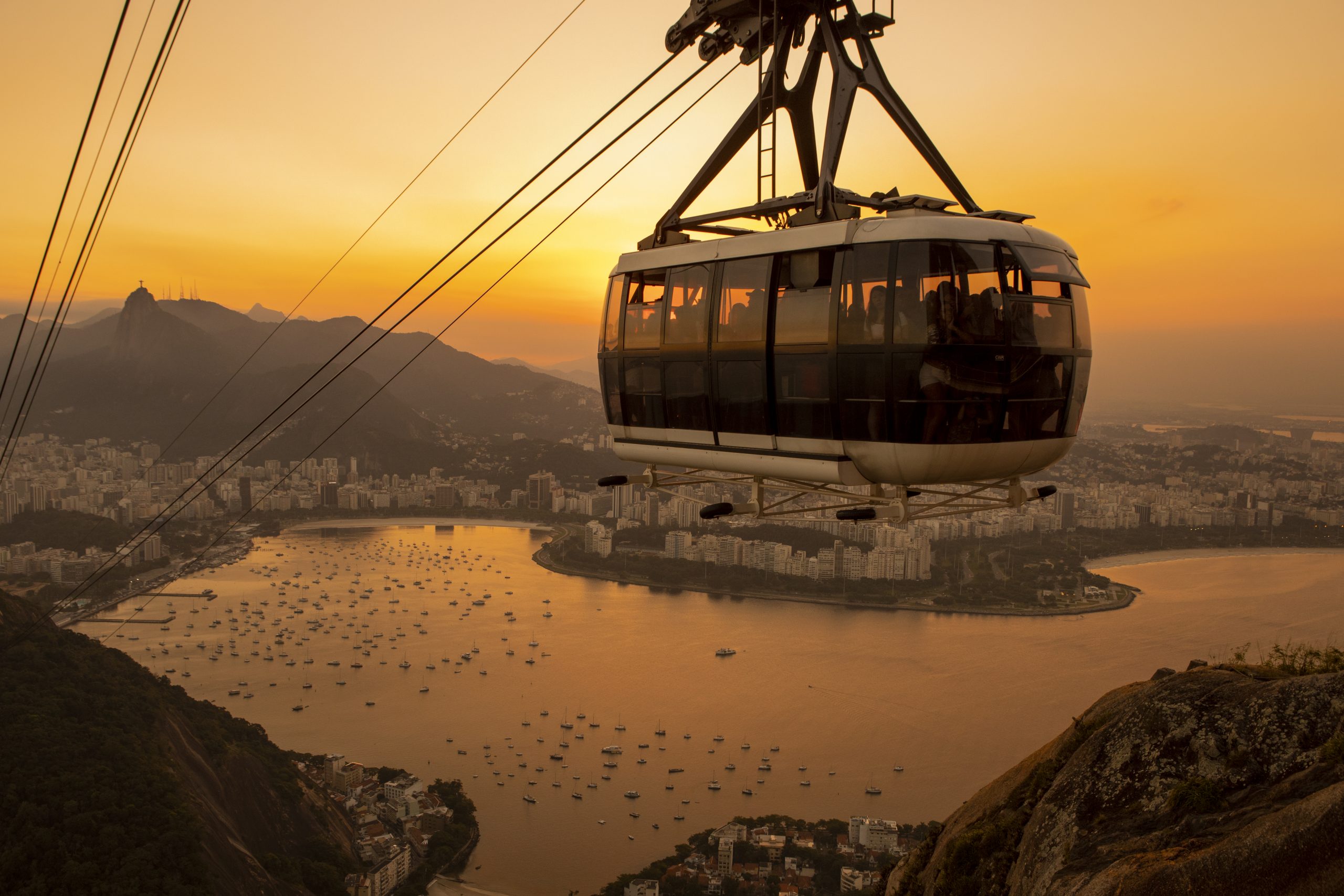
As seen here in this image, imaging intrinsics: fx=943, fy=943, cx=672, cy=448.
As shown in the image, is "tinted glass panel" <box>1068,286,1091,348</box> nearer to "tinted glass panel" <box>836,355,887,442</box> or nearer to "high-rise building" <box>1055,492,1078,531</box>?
"tinted glass panel" <box>836,355,887,442</box>

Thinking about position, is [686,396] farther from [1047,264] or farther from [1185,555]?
[1185,555]

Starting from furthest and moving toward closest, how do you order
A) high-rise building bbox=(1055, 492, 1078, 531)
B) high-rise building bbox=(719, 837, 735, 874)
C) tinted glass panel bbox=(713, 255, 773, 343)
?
high-rise building bbox=(1055, 492, 1078, 531)
high-rise building bbox=(719, 837, 735, 874)
tinted glass panel bbox=(713, 255, 773, 343)

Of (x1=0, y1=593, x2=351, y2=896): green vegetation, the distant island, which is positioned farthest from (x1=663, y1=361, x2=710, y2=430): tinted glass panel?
the distant island

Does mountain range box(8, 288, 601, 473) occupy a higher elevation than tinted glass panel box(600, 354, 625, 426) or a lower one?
higher

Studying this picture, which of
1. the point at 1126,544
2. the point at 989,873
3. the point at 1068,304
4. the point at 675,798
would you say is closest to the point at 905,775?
the point at 675,798

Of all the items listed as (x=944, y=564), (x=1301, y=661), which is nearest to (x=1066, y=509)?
(x=944, y=564)

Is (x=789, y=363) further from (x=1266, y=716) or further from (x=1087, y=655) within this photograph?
(x=1087, y=655)
